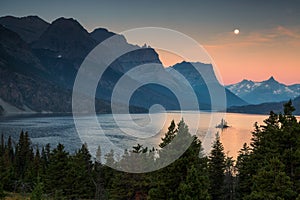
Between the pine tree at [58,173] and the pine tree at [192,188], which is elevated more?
the pine tree at [192,188]

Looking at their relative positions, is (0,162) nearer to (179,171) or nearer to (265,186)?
(179,171)

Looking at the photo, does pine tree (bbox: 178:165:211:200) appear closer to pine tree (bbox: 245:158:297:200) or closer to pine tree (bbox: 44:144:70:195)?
pine tree (bbox: 245:158:297:200)

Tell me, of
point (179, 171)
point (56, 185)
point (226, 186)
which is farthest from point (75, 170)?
point (179, 171)

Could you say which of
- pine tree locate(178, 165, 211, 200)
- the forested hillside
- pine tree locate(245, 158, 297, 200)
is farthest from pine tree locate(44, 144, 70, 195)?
pine tree locate(245, 158, 297, 200)

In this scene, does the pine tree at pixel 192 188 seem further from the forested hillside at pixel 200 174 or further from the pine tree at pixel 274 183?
the pine tree at pixel 274 183

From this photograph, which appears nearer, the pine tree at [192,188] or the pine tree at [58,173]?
the pine tree at [192,188]

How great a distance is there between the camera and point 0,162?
→ 77.9 m

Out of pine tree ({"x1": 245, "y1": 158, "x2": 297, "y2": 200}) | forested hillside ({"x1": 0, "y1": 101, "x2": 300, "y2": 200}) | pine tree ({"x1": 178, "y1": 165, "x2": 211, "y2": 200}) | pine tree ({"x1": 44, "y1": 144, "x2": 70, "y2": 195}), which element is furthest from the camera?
pine tree ({"x1": 44, "y1": 144, "x2": 70, "y2": 195})

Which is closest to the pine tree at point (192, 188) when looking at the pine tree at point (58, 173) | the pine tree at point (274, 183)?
the pine tree at point (274, 183)

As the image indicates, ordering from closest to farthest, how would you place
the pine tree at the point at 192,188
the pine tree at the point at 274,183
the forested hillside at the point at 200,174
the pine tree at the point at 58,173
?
1. the pine tree at the point at 274,183
2. the forested hillside at the point at 200,174
3. the pine tree at the point at 192,188
4. the pine tree at the point at 58,173

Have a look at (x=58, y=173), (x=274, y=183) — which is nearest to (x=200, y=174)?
(x=274, y=183)

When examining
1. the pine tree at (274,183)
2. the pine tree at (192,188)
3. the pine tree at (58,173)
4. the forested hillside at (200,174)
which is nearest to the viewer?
the pine tree at (274,183)

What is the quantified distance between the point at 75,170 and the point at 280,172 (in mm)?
37708

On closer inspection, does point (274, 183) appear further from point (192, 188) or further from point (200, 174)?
point (200, 174)
